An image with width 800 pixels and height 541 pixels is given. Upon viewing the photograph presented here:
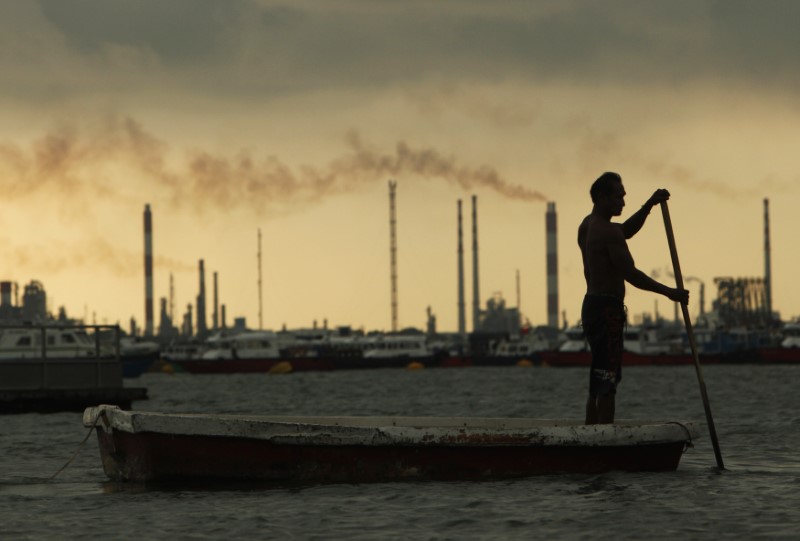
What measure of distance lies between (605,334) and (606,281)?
51 cm

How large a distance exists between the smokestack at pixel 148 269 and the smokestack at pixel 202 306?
23.0 metres

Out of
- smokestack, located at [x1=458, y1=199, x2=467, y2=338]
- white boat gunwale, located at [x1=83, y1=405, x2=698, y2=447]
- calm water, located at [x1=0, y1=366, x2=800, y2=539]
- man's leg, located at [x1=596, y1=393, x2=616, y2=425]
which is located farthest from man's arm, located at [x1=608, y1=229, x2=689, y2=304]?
smokestack, located at [x1=458, y1=199, x2=467, y2=338]

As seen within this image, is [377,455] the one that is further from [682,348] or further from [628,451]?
[682,348]

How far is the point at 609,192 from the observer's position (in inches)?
534

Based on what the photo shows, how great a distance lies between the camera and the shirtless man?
1346 centimetres

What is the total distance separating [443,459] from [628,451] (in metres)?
1.83

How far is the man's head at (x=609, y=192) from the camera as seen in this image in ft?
44.4

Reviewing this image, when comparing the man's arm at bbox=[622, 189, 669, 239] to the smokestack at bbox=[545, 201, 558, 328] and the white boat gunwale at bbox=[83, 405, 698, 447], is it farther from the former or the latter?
the smokestack at bbox=[545, 201, 558, 328]

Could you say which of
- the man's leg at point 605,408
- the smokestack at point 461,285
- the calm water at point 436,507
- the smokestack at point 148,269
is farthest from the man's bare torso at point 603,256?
the smokestack at point 148,269

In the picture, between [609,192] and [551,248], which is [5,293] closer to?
[551,248]

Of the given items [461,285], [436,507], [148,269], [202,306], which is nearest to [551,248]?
[461,285]

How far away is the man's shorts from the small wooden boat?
581mm

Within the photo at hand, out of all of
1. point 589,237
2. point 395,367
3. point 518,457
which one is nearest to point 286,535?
point 518,457

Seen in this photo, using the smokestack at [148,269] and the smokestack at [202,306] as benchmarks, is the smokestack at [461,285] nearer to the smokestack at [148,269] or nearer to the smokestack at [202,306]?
the smokestack at [148,269]
